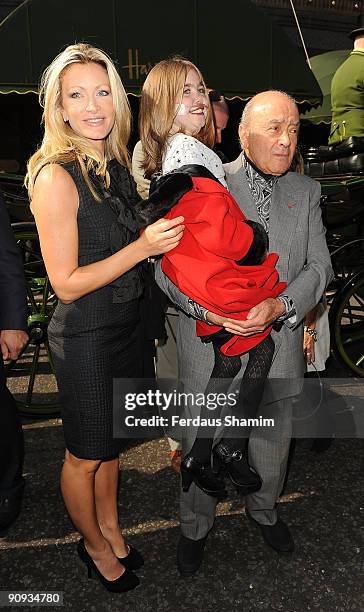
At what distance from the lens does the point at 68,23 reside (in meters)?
5.80

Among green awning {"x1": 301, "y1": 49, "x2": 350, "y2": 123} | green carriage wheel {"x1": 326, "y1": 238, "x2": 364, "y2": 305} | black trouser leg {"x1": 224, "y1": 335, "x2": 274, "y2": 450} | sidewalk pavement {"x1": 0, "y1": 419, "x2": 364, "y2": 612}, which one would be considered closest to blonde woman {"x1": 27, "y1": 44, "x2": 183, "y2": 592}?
sidewalk pavement {"x1": 0, "y1": 419, "x2": 364, "y2": 612}

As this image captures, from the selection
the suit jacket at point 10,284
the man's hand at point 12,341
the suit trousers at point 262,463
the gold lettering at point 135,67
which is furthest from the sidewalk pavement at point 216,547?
the gold lettering at point 135,67

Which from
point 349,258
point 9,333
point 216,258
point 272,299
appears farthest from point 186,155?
point 349,258

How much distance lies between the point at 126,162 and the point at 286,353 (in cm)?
110

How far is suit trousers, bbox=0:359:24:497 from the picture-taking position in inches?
91.7

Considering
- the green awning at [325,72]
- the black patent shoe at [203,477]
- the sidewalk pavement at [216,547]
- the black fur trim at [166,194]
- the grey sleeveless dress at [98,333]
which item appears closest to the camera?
the black fur trim at [166,194]

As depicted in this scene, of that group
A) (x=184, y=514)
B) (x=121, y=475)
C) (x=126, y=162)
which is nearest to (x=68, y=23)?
(x=126, y=162)

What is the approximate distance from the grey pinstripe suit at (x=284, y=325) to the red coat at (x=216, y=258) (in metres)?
0.18

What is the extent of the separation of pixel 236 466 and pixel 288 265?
92 cm

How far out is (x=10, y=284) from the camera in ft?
7.20

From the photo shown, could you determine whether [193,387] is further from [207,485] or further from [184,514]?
[184,514]

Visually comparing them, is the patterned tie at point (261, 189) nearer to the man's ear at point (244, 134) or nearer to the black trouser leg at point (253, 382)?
the man's ear at point (244, 134)

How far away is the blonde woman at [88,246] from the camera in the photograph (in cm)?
180

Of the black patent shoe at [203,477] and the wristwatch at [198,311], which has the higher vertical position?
the wristwatch at [198,311]
